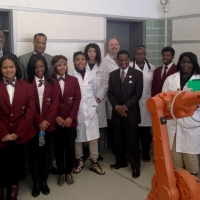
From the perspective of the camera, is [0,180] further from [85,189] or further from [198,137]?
[198,137]

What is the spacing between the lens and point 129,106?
311 cm

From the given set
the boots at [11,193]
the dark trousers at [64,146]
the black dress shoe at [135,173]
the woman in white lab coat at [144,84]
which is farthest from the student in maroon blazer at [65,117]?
the woman in white lab coat at [144,84]

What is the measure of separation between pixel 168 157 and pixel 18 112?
4.98ft

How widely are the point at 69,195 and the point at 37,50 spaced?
Answer: 158cm

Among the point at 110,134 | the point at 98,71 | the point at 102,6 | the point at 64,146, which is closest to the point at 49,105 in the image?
the point at 64,146

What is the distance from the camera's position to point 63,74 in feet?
10.0

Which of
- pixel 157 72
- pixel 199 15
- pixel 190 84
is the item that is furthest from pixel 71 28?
pixel 190 84

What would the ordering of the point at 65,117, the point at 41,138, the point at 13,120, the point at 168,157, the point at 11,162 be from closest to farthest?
the point at 168,157 → the point at 13,120 → the point at 11,162 → the point at 41,138 → the point at 65,117

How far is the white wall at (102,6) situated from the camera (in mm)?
3348

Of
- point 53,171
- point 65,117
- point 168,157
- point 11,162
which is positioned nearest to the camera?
point 168,157

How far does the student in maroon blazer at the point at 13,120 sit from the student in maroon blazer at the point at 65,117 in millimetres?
415

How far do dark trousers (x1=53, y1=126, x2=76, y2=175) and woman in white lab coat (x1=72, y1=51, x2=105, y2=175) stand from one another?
18 centimetres

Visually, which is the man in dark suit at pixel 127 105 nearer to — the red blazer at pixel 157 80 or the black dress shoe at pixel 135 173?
the black dress shoe at pixel 135 173

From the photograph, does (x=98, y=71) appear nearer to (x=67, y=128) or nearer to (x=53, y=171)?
(x=67, y=128)
